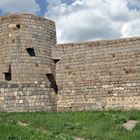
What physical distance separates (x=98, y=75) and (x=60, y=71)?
6.93 ft

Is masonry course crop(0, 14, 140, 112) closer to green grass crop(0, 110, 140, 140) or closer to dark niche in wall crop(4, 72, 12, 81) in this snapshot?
dark niche in wall crop(4, 72, 12, 81)

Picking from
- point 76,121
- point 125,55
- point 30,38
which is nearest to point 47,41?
point 30,38

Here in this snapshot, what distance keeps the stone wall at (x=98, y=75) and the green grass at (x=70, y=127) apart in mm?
2504

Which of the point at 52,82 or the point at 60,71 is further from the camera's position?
the point at 60,71

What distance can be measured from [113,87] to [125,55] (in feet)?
5.22

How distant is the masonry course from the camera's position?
18.7 meters

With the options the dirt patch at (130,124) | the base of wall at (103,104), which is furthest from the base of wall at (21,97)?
the dirt patch at (130,124)

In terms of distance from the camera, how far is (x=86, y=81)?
1956 centimetres

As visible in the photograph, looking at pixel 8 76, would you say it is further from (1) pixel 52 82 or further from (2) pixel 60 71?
(2) pixel 60 71

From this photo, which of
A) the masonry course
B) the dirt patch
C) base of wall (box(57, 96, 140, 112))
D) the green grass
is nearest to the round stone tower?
the masonry course

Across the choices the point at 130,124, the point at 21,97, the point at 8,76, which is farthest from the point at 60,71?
the point at 130,124

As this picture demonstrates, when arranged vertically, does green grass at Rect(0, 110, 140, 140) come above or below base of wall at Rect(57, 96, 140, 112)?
below

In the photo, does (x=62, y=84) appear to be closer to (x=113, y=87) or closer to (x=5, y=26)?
(x=113, y=87)

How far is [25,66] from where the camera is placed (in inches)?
762
